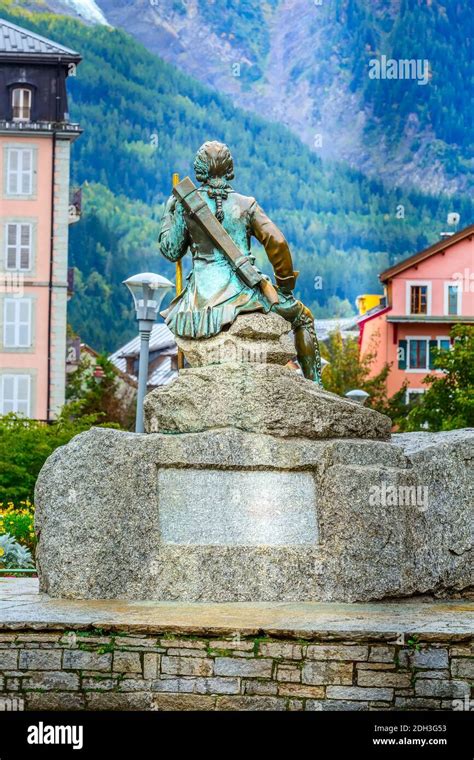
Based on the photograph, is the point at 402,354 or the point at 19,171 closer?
the point at 19,171

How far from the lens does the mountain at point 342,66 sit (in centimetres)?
5828

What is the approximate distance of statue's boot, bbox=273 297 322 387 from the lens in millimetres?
14117

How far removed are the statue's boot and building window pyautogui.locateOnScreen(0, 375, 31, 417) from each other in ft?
127

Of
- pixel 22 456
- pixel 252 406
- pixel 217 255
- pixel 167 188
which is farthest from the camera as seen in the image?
pixel 167 188

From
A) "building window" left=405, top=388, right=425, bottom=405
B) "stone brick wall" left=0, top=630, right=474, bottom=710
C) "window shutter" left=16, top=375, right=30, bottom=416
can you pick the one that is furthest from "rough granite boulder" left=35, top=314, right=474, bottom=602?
"building window" left=405, top=388, right=425, bottom=405

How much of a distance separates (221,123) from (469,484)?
61.8m

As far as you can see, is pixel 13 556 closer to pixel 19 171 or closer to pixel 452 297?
pixel 19 171

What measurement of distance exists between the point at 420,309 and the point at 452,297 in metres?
1.27

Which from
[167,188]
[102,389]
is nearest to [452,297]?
[102,389]

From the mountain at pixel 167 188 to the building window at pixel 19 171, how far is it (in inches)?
618

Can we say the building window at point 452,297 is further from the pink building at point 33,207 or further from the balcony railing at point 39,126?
the balcony railing at point 39,126

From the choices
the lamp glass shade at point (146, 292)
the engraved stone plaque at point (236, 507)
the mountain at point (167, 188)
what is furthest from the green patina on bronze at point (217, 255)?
the mountain at point (167, 188)

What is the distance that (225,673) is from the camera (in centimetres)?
1050

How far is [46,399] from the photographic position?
53.0 metres
